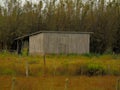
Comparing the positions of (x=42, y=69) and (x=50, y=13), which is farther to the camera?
(x=50, y=13)

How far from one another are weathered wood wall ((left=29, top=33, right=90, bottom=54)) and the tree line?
11.2m

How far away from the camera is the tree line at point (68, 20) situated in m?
52.4

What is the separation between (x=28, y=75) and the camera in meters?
18.9

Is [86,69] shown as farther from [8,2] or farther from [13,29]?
[8,2]

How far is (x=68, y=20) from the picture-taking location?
5531 cm

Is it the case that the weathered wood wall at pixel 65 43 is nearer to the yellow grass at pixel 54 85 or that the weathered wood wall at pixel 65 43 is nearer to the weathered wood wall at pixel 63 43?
the weathered wood wall at pixel 63 43

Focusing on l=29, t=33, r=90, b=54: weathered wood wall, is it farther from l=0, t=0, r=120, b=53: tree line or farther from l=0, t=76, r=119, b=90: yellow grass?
l=0, t=76, r=119, b=90: yellow grass

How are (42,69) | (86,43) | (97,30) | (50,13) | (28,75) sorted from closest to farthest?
(28,75), (42,69), (86,43), (97,30), (50,13)

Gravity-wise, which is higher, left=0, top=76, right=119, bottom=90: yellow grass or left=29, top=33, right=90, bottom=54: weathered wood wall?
left=29, top=33, right=90, bottom=54: weathered wood wall

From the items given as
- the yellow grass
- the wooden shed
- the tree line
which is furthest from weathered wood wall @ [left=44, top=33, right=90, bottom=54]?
the yellow grass

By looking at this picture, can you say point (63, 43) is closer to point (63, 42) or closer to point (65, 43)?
point (63, 42)

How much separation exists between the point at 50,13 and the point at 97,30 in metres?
8.77

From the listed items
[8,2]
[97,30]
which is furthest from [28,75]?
[8,2]

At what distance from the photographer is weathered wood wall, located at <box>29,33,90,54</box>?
126 feet
